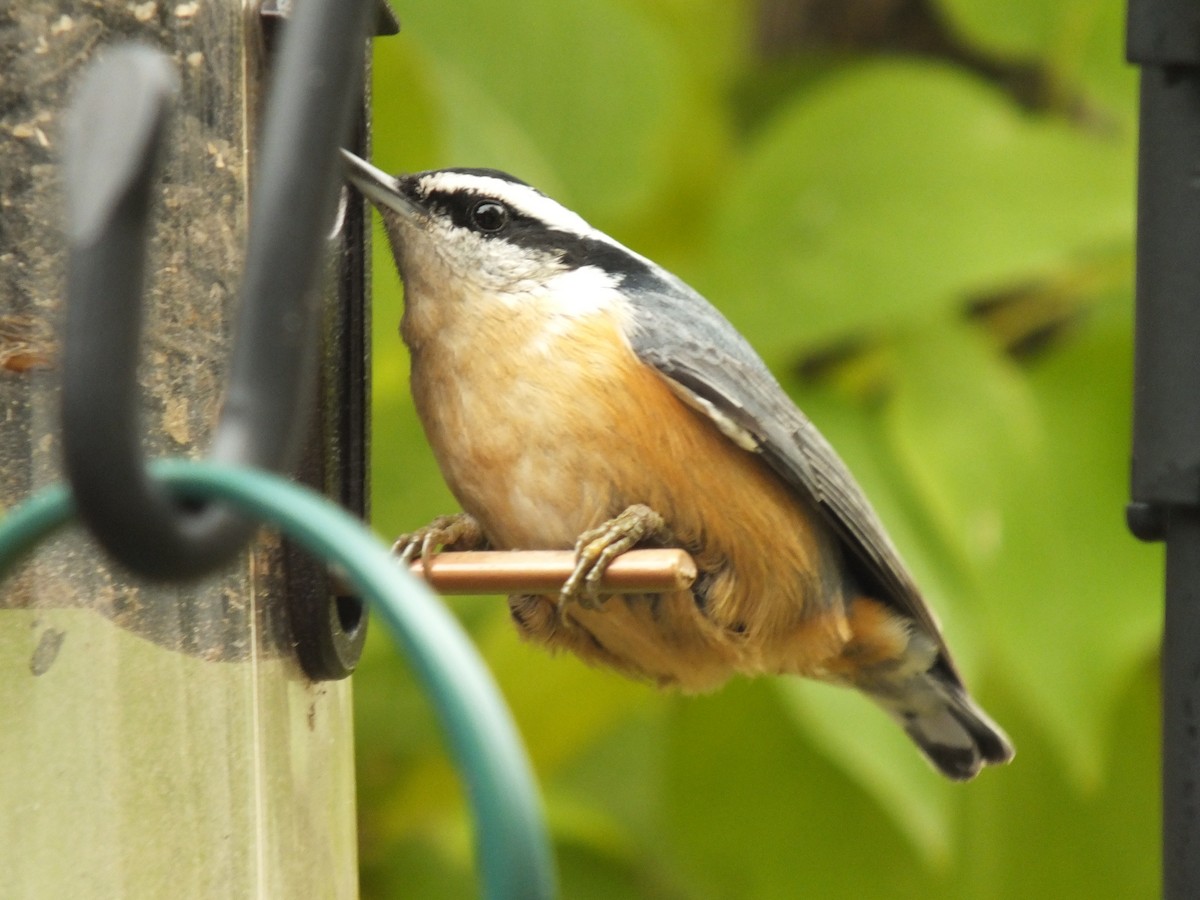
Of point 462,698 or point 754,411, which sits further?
point 754,411

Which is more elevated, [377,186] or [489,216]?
[377,186]

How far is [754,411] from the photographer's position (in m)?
2.66

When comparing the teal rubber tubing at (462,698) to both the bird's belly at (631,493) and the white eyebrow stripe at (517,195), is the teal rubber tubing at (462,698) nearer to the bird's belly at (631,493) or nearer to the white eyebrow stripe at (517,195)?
the bird's belly at (631,493)

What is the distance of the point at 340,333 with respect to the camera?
96.6 inches

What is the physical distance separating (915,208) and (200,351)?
1.79 m

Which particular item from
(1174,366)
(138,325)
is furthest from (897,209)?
(138,325)

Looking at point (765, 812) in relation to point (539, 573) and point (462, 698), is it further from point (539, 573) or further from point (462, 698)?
point (462, 698)

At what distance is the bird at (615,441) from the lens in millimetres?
2527

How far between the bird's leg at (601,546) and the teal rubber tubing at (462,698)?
1015 millimetres

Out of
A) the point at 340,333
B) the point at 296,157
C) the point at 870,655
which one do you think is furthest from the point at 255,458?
the point at 870,655

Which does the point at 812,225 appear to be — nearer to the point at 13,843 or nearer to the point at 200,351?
the point at 200,351

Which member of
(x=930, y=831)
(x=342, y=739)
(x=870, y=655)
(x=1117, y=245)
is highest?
(x=1117, y=245)

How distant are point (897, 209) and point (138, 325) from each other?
2547 millimetres

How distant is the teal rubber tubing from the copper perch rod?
92cm
